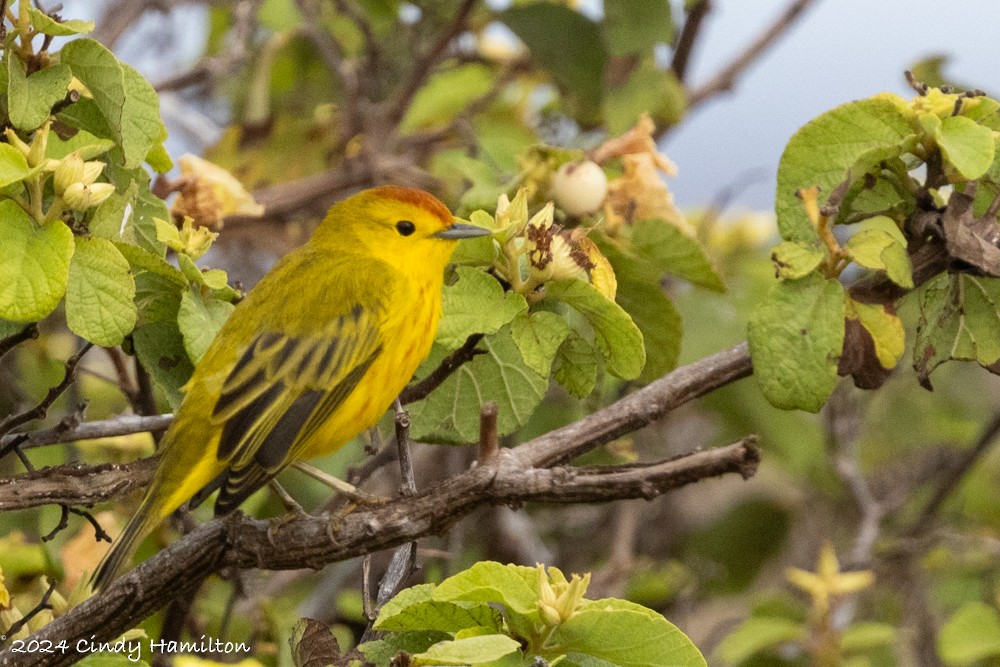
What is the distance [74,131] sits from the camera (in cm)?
242

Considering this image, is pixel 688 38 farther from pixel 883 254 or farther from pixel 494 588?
pixel 494 588

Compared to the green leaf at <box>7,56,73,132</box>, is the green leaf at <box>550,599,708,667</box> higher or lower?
lower

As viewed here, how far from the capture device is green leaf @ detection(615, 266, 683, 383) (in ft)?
8.48

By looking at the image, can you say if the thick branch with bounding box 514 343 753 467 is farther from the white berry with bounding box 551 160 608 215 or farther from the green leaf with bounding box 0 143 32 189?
the green leaf with bounding box 0 143 32 189

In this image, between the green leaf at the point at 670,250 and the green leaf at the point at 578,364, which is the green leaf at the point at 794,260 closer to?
the green leaf at the point at 578,364

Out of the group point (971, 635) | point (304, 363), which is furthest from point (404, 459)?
point (971, 635)

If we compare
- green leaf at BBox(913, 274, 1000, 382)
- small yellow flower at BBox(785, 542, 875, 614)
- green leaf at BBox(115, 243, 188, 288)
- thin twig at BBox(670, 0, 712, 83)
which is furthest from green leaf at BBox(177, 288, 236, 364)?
thin twig at BBox(670, 0, 712, 83)

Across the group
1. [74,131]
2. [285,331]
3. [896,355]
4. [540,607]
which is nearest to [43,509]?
[285,331]

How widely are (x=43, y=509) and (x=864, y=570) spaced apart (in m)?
2.51

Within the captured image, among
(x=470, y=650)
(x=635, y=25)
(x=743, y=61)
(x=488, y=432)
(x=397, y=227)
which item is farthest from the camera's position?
(x=743, y=61)

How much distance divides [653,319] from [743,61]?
2.43 meters

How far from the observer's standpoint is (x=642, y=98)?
3674 millimetres

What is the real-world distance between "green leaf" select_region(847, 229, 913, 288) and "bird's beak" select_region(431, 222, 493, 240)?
64 centimetres

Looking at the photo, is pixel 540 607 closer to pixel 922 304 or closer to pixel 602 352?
pixel 602 352
